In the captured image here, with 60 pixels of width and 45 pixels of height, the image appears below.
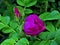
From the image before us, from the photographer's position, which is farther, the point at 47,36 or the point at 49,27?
the point at 49,27

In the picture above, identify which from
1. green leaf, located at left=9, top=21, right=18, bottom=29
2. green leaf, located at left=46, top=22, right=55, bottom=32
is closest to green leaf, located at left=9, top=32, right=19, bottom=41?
green leaf, located at left=9, top=21, right=18, bottom=29

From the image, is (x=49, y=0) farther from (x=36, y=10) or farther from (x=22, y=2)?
(x=22, y=2)

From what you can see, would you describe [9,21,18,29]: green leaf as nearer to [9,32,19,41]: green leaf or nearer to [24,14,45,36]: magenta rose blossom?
[9,32,19,41]: green leaf

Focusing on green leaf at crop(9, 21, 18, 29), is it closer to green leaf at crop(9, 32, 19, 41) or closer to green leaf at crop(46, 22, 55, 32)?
green leaf at crop(9, 32, 19, 41)

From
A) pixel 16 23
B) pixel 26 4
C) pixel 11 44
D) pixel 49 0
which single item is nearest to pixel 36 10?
pixel 49 0

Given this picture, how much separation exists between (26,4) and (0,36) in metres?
0.31

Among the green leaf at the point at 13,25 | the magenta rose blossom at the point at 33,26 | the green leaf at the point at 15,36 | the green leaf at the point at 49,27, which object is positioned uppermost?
the magenta rose blossom at the point at 33,26

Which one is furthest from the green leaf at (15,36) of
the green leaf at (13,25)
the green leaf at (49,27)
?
the green leaf at (49,27)

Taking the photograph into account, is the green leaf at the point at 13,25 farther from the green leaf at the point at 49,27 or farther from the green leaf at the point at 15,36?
the green leaf at the point at 49,27

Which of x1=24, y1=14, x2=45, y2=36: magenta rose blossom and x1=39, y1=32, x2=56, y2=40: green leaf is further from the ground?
x1=24, y1=14, x2=45, y2=36: magenta rose blossom

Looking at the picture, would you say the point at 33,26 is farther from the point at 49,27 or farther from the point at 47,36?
the point at 49,27

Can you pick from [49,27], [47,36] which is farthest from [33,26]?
[49,27]

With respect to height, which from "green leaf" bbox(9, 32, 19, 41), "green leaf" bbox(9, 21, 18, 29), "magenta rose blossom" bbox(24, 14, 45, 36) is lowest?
"green leaf" bbox(9, 32, 19, 41)

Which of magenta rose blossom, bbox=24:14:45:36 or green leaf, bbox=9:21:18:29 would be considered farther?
green leaf, bbox=9:21:18:29
